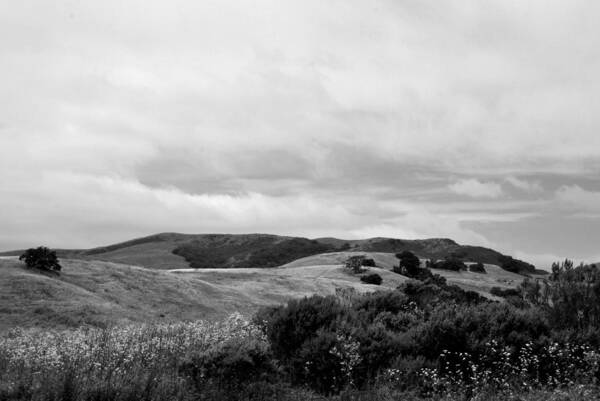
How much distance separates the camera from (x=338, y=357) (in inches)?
400

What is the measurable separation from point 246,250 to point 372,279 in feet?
313

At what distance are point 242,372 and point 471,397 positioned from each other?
144 inches

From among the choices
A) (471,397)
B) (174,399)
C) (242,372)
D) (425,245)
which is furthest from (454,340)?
(425,245)

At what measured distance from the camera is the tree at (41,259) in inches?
1211

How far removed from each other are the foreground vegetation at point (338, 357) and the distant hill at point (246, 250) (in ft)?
306

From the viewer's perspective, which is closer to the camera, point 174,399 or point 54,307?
point 174,399

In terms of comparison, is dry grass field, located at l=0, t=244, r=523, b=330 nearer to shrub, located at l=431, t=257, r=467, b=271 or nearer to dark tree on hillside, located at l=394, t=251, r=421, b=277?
dark tree on hillside, located at l=394, t=251, r=421, b=277

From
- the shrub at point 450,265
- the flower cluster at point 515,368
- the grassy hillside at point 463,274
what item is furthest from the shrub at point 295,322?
the shrub at point 450,265

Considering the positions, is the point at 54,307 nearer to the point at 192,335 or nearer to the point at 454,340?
the point at 192,335

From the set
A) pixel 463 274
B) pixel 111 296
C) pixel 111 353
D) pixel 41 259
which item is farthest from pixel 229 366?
pixel 463 274

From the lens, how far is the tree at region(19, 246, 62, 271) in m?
30.8

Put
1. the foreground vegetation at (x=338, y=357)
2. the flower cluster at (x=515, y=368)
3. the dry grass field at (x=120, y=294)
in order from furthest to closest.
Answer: the dry grass field at (x=120, y=294) < the flower cluster at (x=515, y=368) < the foreground vegetation at (x=338, y=357)

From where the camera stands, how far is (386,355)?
1064 centimetres

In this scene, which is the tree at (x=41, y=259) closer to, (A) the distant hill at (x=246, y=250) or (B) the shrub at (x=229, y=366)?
(B) the shrub at (x=229, y=366)
